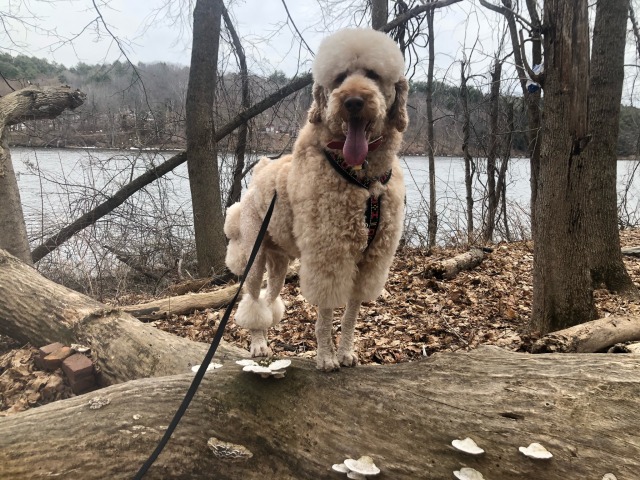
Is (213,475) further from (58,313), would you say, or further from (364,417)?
(58,313)

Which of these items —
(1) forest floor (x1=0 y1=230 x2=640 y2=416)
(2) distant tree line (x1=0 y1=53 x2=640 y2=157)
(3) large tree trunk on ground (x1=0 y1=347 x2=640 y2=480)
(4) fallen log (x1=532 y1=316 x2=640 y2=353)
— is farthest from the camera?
(2) distant tree line (x1=0 y1=53 x2=640 y2=157)

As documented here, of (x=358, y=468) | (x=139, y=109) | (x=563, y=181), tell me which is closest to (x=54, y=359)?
(x=358, y=468)

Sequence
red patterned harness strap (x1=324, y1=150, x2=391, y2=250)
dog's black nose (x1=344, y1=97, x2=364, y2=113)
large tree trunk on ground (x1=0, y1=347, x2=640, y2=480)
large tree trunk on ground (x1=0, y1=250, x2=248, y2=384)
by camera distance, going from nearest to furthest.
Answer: large tree trunk on ground (x1=0, y1=347, x2=640, y2=480), dog's black nose (x1=344, y1=97, x2=364, y2=113), red patterned harness strap (x1=324, y1=150, x2=391, y2=250), large tree trunk on ground (x1=0, y1=250, x2=248, y2=384)

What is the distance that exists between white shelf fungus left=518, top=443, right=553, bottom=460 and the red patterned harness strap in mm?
1237

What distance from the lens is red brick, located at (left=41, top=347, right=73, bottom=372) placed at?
12.0 ft

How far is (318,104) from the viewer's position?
2445 millimetres

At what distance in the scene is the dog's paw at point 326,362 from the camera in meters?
2.53

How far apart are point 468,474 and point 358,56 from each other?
6.80 feet

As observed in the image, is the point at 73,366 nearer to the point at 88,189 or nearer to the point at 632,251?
the point at 88,189

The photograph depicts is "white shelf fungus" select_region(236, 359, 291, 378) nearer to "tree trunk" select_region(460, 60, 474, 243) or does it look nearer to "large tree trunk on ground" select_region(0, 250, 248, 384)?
"large tree trunk on ground" select_region(0, 250, 248, 384)

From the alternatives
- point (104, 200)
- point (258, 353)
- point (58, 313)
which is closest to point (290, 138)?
point (104, 200)

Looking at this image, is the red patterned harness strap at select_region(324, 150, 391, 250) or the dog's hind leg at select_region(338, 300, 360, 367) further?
the dog's hind leg at select_region(338, 300, 360, 367)

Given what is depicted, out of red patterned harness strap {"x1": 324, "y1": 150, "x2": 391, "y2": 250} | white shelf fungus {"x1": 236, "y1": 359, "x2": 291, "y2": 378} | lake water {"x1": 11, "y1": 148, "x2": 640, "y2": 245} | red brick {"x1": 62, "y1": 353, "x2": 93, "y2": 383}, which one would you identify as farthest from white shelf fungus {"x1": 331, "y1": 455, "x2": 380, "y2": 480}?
lake water {"x1": 11, "y1": 148, "x2": 640, "y2": 245}

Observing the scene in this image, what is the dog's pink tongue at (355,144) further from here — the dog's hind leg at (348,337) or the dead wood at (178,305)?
the dead wood at (178,305)
